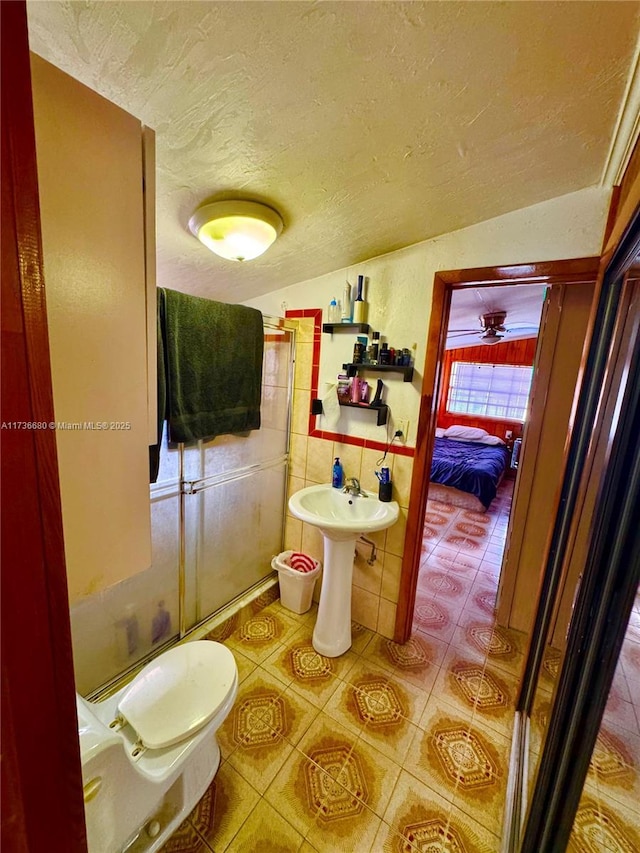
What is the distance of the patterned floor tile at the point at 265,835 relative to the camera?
43.0 inches

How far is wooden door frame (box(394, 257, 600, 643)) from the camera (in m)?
1.36

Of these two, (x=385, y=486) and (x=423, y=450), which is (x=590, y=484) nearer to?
(x=423, y=450)

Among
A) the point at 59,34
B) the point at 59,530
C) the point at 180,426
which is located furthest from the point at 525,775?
the point at 59,34

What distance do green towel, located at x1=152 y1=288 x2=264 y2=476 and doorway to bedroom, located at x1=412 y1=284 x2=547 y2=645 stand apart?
98 centimetres

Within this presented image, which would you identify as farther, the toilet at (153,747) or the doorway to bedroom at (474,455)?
the doorway to bedroom at (474,455)

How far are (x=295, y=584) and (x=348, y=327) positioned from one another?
60.2 inches

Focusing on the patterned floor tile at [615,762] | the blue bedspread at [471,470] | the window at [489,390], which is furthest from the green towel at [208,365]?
the window at [489,390]

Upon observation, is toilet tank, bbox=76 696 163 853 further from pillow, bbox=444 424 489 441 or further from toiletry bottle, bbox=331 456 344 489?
pillow, bbox=444 424 489 441

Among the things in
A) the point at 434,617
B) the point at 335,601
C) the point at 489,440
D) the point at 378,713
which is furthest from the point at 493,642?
the point at 489,440

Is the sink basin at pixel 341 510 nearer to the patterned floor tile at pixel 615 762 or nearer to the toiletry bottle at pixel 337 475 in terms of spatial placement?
the toiletry bottle at pixel 337 475

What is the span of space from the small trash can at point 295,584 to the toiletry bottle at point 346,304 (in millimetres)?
1467

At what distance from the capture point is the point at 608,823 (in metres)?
0.70

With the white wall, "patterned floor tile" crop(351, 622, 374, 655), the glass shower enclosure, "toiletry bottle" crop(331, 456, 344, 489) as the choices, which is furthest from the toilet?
the white wall

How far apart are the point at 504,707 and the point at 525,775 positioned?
413mm
